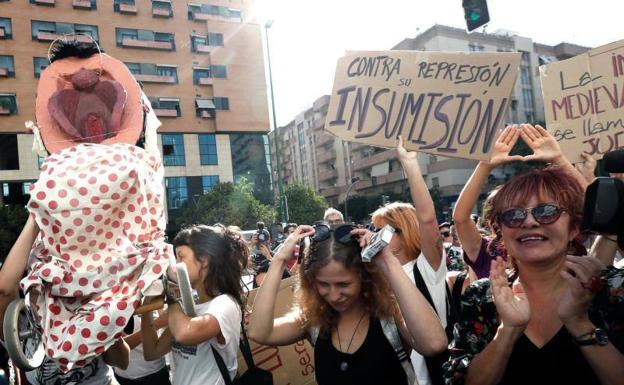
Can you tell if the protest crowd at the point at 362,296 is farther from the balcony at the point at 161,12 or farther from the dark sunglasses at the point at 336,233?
the balcony at the point at 161,12

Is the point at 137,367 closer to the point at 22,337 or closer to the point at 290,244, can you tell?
the point at 22,337

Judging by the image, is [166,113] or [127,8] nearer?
[127,8]

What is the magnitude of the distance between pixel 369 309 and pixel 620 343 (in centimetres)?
105

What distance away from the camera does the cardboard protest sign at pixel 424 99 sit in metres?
Result: 2.67

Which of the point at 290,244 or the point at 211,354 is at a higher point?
the point at 290,244

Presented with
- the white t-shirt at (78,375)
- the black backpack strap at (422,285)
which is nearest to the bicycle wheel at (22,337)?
the white t-shirt at (78,375)

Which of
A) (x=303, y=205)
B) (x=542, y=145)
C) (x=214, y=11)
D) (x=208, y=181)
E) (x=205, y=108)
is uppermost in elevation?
(x=214, y=11)

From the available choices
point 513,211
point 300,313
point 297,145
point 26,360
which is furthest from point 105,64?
point 297,145

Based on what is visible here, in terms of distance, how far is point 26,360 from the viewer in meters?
1.95

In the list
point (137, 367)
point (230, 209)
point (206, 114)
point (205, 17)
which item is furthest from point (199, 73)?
point (137, 367)

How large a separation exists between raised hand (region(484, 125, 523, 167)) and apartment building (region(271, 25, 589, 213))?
125ft

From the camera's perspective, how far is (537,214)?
1.94 meters

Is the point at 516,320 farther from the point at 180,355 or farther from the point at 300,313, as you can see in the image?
the point at 180,355

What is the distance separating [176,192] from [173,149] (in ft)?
10.5
